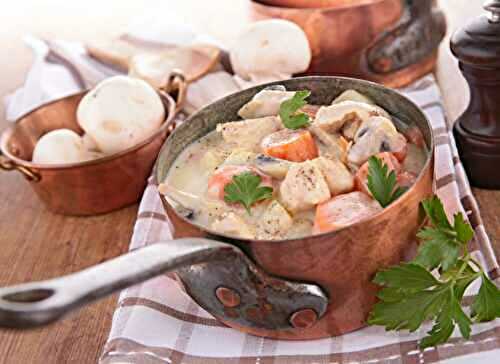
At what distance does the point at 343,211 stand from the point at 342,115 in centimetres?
23

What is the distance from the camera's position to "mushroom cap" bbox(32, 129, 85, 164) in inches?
67.0

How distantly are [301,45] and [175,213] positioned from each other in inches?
30.5

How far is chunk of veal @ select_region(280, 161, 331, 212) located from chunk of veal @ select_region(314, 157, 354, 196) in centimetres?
1

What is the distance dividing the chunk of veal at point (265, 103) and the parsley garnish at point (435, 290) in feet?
1.20

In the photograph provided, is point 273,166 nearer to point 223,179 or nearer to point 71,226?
point 223,179

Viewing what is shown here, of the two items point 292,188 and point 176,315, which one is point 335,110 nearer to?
point 292,188

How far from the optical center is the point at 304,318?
1.17 meters

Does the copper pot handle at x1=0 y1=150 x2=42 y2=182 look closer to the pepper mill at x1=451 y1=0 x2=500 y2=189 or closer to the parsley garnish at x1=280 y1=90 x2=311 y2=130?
the parsley garnish at x1=280 y1=90 x2=311 y2=130

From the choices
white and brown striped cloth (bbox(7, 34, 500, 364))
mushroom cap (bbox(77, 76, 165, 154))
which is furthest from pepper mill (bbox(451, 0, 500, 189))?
mushroom cap (bbox(77, 76, 165, 154))

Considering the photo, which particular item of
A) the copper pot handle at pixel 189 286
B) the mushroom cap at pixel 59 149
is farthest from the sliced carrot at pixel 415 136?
the mushroom cap at pixel 59 149

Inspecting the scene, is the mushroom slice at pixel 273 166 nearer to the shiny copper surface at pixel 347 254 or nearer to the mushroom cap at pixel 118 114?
the shiny copper surface at pixel 347 254

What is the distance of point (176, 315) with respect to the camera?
52.4 inches

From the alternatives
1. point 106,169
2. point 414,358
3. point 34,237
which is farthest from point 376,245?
point 34,237

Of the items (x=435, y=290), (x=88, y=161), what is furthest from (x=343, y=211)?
(x=88, y=161)
